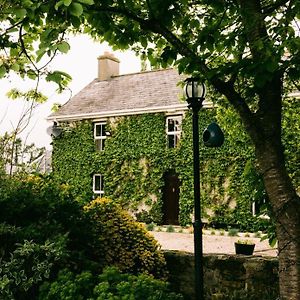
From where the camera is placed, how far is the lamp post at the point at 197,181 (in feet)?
21.4

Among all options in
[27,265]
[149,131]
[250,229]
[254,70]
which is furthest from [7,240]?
[149,131]

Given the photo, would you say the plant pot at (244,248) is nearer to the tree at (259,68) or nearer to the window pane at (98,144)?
the tree at (259,68)

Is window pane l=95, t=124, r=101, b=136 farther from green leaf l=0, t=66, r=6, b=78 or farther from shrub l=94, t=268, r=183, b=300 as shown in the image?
green leaf l=0, t=66, r=6, b=78

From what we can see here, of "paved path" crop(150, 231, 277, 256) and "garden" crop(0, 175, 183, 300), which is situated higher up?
"garden" crop(0, 175, 183, 300)

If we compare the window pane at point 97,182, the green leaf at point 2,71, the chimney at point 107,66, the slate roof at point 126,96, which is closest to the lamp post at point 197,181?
the green leaf at point 2,71

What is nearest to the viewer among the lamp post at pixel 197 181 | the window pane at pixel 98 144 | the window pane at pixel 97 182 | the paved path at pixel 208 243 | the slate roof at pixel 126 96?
the lamp post at pixel 197 181

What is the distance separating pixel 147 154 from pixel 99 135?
3475 mm

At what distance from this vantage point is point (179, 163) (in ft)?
74.9

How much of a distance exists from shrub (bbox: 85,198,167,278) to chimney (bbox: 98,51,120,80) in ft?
71.9

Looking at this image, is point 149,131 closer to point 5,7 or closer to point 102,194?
point 102,194

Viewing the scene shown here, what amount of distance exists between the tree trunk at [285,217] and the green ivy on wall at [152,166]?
46.7 ft

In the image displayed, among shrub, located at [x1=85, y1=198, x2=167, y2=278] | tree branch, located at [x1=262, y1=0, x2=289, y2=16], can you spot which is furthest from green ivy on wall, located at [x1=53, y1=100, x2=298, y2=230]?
tree branch, located at [x1=262, y1=0, x2=289, y2=16]

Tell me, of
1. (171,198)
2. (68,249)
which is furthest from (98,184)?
(68,249)

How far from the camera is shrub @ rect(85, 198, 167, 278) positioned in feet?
23.0
